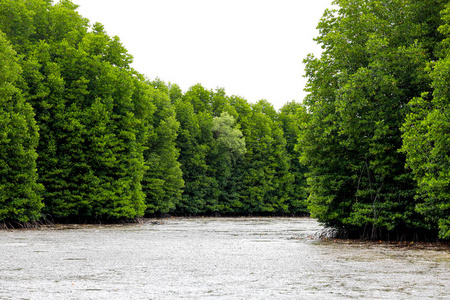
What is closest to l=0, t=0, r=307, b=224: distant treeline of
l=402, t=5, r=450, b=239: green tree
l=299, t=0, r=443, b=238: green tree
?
l=299, t=0, r=443, b=238: green tree

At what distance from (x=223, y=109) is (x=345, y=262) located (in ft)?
228

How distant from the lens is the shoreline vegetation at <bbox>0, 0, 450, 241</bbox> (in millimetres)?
26000

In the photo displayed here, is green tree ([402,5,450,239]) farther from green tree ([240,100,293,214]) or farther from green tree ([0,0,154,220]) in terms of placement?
green tree ([240,100,293,214])

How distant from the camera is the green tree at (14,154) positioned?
115 feet

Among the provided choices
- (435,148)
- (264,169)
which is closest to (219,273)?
(435,148)

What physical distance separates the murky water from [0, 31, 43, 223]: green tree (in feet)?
47.9

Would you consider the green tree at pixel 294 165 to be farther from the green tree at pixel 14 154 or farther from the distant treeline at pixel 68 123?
the green tree at pixel 14 154

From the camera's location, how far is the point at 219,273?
14.0 m

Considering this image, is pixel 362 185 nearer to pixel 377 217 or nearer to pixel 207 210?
pixel 377 217

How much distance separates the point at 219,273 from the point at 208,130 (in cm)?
6553

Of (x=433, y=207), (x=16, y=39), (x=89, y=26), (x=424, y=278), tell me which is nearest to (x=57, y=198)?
(x=16, y=39)

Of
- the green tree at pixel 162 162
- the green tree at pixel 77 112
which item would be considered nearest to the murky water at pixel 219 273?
the green tree at pixel 77 112

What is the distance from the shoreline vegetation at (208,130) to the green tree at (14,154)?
0.09 meters

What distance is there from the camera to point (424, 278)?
43.1 feet
